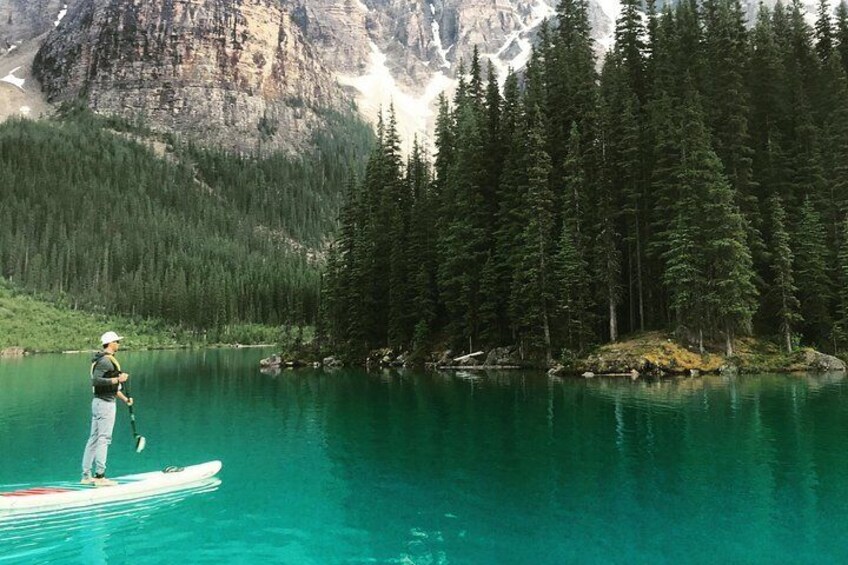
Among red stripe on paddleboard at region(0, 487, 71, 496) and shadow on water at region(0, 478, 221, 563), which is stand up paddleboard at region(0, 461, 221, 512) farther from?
shadow on water at region(0, 478, 221, 563)

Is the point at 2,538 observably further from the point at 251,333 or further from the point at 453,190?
the point at 251,333

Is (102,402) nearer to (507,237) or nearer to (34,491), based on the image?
(34,491)

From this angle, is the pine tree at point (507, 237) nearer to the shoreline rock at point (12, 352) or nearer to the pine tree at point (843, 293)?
the pine tree at point (843, 293)

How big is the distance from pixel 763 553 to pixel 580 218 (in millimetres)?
43815

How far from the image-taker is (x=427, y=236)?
65750 millimetres

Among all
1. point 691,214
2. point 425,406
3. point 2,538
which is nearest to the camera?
point 2,538

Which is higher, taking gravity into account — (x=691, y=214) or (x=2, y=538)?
(x=691, y=214)

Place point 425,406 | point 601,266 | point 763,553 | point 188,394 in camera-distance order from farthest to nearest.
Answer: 1. point 601,266
2. point 188,394
3. point 425,406
4. point 763,553

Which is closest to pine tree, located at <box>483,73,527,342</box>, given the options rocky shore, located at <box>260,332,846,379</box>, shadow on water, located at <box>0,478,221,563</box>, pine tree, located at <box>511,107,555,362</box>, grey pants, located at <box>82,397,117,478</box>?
pine tree, located at <box>511,107,555,362</box>

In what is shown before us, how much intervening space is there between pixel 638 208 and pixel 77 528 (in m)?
49.9

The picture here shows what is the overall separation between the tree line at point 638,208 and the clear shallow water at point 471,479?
16769mm

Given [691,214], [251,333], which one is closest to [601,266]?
[691,214]

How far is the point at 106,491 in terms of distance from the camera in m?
14.3

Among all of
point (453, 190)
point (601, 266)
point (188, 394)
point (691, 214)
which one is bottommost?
point (188, 394)
